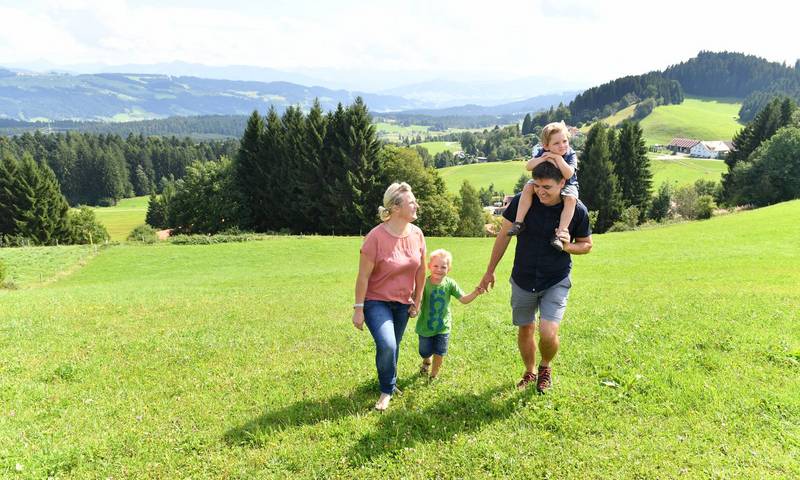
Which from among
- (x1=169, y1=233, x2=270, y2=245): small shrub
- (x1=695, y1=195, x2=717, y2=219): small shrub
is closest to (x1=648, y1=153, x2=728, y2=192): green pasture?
(x1=695, y1=195, x2=717, y2=219): small shrub

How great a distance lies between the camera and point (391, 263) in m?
5.88

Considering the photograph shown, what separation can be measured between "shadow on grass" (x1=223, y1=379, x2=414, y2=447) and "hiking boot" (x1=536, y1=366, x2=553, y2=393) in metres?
1.98

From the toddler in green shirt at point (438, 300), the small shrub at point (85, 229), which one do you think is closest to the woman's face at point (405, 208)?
the toddler in green shirt at point (438, 300)

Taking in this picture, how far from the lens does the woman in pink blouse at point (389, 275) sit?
580cm

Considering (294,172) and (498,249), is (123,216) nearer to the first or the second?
(294,172)

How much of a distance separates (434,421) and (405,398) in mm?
710

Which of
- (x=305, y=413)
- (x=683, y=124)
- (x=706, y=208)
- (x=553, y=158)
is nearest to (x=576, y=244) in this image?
(x=553, y=158)

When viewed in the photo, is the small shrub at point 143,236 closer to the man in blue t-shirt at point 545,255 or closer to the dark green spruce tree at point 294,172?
the dark green spruce tree at point 294,172

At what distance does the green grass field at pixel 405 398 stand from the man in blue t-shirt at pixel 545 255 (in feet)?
3.94

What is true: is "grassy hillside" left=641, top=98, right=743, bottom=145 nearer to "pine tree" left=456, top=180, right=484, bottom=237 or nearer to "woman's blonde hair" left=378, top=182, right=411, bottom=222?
"pine tree" left=456, top=180, right=484, bottom=237

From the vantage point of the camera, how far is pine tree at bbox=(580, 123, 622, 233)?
62906 mm

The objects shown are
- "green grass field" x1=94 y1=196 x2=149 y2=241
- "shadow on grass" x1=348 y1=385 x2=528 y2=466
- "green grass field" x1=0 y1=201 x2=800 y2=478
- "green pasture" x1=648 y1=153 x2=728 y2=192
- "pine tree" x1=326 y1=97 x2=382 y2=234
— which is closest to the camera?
"green grass field" x1=0 y1=201 x2=800 y2=478

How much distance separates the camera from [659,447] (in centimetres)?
499

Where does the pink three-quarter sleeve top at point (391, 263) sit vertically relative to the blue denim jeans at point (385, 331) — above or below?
above
